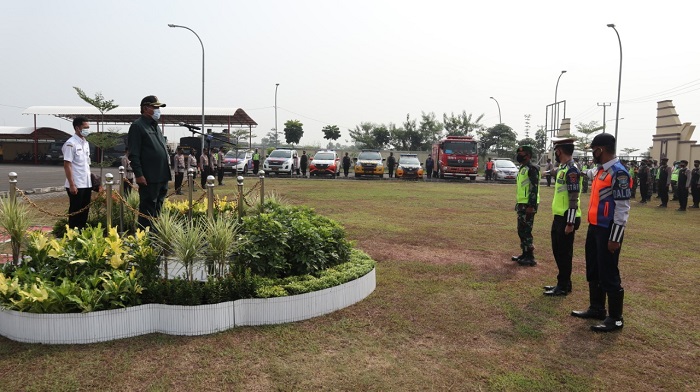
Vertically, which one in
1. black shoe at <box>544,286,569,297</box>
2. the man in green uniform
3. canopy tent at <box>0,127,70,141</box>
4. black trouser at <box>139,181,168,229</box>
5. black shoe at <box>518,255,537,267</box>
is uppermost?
canopy tent at <box>0,127,70,141</box>

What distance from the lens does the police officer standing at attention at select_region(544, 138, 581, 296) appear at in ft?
17.9

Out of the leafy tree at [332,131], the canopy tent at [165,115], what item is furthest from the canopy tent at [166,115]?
the leafy tree at [332,131]

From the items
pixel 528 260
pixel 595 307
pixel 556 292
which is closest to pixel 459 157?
pixel 528 260

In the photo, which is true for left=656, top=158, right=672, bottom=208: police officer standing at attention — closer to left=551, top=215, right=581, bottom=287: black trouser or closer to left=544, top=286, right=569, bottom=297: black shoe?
left=551, top=215, right=581, bottom=287: black trouser

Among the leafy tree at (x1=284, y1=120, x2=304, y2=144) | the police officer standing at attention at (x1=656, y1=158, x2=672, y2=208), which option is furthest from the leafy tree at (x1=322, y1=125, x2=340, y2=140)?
the police officer standing at attention at (x1=656, y1=158, x2=672, y2=208)

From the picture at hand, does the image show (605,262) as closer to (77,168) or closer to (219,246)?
(219,246)

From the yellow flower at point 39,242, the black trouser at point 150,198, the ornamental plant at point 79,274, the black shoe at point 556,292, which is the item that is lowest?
the black shoe at point 556,292

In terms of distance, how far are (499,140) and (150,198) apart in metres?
54.6

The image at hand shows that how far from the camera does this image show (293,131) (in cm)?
5375

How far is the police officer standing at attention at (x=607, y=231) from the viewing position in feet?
14.5

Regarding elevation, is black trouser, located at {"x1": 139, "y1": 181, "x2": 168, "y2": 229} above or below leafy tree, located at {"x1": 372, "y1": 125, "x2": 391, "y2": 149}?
below

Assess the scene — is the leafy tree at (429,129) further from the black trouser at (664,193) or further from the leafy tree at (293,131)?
the black trouser at (664,193)

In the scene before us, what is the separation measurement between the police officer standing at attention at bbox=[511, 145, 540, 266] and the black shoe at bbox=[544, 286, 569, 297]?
1333mm

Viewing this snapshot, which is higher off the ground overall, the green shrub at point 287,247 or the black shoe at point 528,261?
the green shrub at point 287,247
